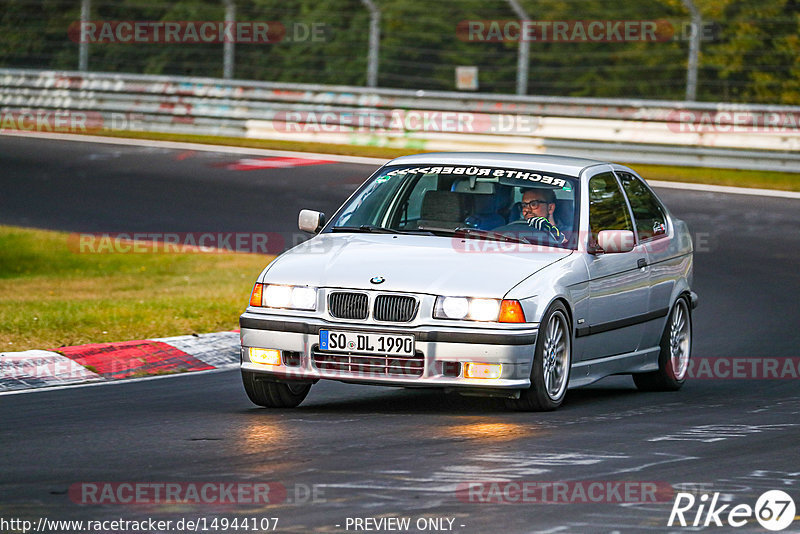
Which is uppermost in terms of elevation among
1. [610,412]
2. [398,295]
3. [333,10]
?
[333,10]

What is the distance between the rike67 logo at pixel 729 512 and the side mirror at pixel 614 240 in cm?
298

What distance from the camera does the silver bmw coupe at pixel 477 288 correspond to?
8.16 meters

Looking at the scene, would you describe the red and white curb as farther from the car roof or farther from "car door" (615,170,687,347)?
"car door" (615,170,687,347)

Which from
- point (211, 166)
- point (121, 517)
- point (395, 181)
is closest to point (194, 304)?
point (395, 181)

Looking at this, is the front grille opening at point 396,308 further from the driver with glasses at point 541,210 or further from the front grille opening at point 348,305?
the driver with glasses at point 541,210

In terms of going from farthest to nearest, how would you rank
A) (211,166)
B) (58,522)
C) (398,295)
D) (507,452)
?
(211,166) < (398,295) < (507,452) < (58,522)

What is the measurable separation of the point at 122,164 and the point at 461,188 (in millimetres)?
15563

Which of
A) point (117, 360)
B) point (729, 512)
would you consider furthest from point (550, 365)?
point (117, 360)

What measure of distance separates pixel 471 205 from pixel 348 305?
4.58ft

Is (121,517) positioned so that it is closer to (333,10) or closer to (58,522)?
(58,522)

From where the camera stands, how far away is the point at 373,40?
2580 centimetres

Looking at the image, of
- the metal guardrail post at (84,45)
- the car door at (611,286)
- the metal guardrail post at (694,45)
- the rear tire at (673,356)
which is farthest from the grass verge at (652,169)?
the car door at (611,286)

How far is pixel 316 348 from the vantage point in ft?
27.2

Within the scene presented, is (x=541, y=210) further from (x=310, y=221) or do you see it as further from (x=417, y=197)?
(x=310, y=221)
